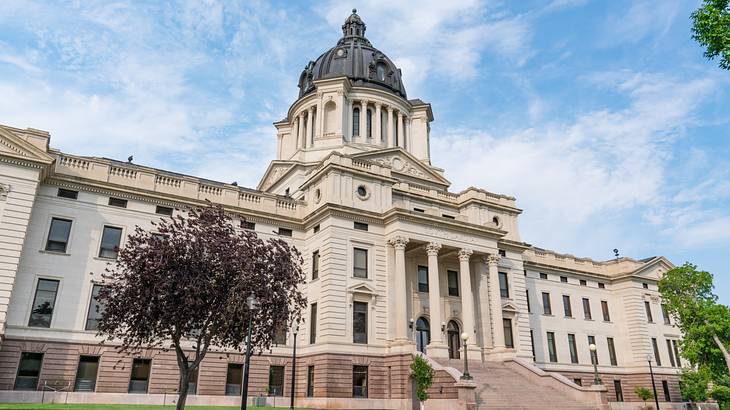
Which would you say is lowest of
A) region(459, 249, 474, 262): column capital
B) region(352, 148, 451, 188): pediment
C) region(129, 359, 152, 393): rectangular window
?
region(129, 359, 152, 393): rectangular window

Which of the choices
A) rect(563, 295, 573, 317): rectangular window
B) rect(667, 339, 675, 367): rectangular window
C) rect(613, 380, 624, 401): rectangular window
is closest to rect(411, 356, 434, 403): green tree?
rect(563, 295, 573, 317): rectangular window

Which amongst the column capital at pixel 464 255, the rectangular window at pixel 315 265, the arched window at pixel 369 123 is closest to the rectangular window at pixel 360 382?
the rectangular window at pixel 315 265

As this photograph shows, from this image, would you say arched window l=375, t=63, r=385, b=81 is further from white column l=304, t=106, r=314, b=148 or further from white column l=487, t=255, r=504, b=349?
white column l=487, t=255, r=504, b=349

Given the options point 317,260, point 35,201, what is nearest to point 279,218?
point 317,260

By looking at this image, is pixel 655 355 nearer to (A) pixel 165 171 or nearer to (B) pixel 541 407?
(B) pixel 541 407

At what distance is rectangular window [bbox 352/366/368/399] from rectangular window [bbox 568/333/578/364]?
2406cm

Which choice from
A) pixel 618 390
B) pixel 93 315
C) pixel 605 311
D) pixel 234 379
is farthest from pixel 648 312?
pixel 93 315

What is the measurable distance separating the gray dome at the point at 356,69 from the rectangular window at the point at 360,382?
31705 millimetres

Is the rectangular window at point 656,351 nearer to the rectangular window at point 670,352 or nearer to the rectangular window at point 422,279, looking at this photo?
the rectangular window at point 670,352

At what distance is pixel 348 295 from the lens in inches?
1375

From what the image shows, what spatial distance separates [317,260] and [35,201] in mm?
17511

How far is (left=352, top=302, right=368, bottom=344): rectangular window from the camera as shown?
114 ft

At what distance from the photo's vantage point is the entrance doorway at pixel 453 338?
3872cm

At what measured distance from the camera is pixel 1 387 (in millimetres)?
27391
